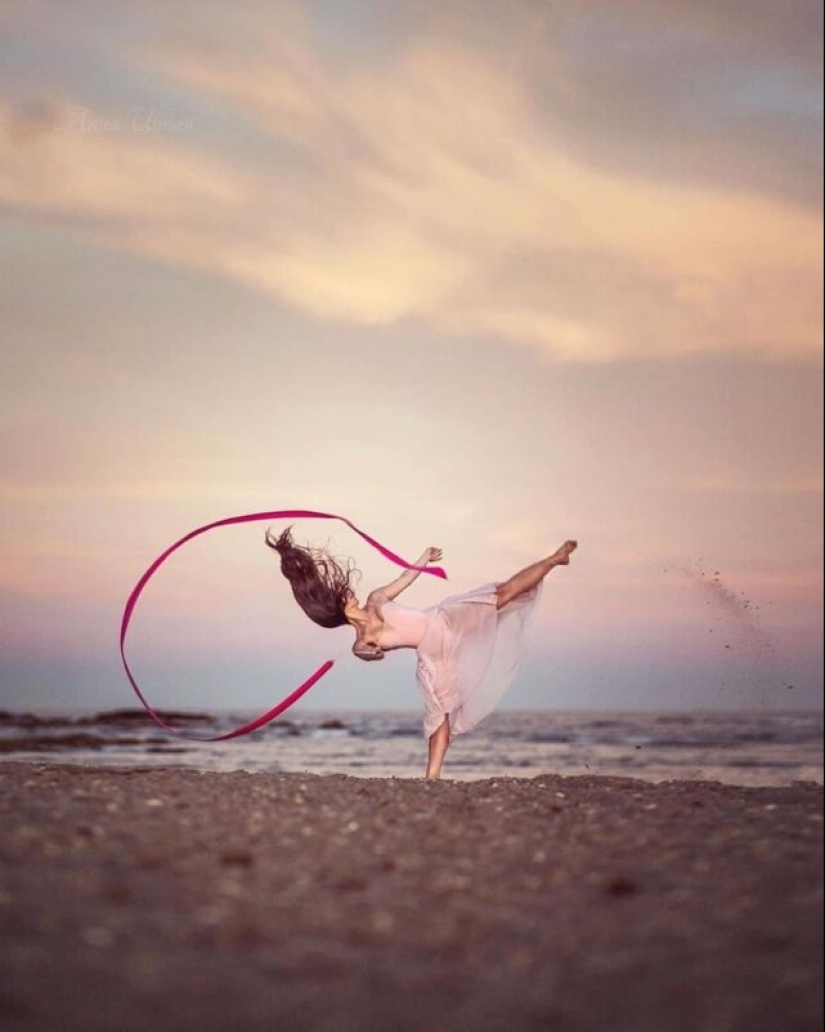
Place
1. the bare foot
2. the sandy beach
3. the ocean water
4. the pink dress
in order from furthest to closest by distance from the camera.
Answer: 1. the ocean water
2. the pink dress
3. the bare foot
4. the sandy beach

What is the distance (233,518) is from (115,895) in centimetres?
646

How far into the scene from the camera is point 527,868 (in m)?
6.21

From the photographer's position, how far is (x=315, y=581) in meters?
11.7

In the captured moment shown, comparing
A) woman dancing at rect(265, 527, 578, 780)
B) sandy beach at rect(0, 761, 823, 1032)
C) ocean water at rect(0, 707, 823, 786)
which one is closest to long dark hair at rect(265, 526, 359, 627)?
woman dancing at rect(265, 527, 578, 780)

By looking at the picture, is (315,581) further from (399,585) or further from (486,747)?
(486,747)

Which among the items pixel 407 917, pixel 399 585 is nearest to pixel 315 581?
pixel 399 585

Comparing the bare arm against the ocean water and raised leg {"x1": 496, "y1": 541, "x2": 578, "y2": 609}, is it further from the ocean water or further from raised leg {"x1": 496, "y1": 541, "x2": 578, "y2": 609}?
the ocean water

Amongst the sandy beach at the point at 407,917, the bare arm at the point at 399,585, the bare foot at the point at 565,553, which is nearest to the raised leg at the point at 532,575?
the bare foot at the point at 565,553

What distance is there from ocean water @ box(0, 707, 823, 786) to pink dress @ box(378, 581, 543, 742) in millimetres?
5837

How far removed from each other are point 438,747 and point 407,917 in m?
6.23

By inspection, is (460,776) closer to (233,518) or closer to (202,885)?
(233,518)

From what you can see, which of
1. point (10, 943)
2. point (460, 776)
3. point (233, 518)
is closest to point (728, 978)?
point (10, 943)

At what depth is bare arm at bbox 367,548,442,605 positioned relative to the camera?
37.9ft

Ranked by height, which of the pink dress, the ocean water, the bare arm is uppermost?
the bare arm
